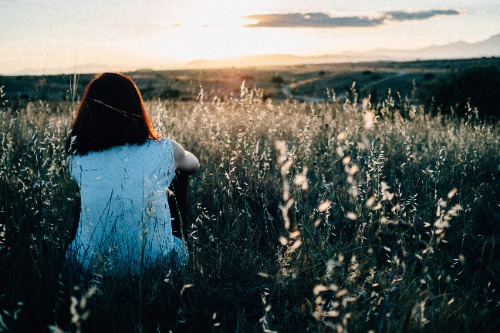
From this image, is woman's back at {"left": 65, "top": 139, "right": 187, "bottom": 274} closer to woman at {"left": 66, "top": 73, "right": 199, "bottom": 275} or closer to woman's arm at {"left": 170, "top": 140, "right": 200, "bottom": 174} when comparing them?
woman at {"left": 66, "top": 73, "right": 199, "bottom": 275}

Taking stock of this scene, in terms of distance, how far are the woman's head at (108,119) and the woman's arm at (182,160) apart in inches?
7.9

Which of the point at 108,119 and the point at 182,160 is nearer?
the point at 108,119

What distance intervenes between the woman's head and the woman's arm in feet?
0.66

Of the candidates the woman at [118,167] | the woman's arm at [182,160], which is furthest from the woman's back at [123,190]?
the woman's arm at [182,160]

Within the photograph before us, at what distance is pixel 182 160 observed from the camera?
248 cm

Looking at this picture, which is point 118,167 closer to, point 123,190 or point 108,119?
point 123,190

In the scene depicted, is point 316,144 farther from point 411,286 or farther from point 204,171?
point 411,286

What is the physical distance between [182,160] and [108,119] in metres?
0.50

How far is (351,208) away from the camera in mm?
2990

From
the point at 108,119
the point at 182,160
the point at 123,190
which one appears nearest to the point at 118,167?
the point at 123,190

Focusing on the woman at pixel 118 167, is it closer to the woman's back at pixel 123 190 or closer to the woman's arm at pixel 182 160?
the woman's back at pixel 123 190

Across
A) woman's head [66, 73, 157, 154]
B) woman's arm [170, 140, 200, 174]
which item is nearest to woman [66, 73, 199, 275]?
woman's head [66, 73, 157, 154]

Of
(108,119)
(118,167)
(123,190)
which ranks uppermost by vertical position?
(108,119)

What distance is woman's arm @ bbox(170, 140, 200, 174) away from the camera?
2383 millimetres
